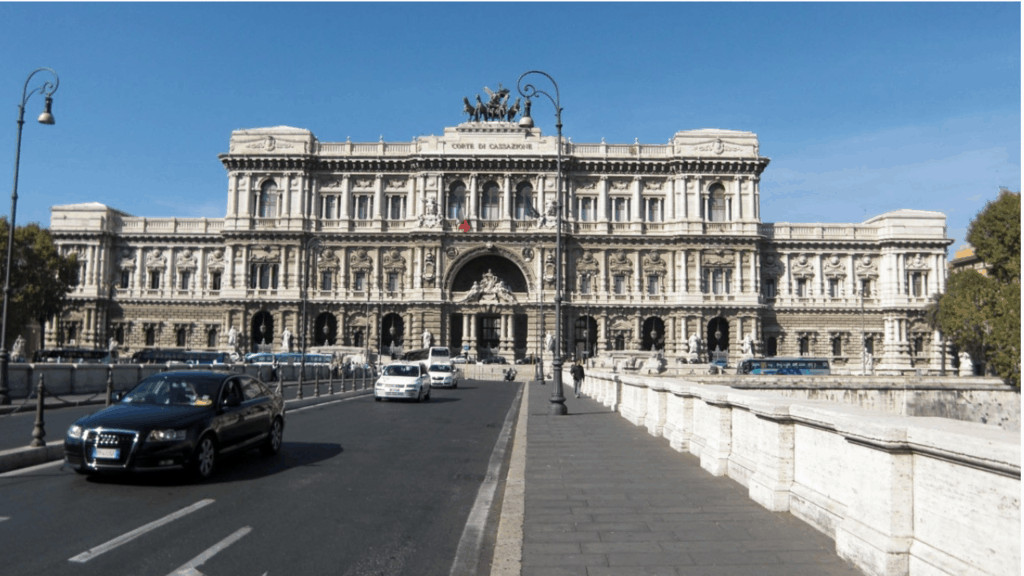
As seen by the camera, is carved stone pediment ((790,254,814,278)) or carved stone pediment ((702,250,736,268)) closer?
carved stone pediment ((702,250,736,268))

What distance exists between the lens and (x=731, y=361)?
6356 cm

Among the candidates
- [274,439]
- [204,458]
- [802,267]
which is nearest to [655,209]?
[802,267]

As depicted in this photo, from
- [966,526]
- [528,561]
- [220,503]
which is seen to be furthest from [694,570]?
[220,503]

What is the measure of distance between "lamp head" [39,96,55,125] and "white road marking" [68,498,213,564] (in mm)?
18190

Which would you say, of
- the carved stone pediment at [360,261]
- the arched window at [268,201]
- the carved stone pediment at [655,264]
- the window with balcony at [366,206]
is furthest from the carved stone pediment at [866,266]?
the arched window at [268,201]

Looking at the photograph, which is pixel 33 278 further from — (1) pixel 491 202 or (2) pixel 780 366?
(2) pixel 780 366

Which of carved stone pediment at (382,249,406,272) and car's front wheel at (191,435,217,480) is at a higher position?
carved stone pediment at (382,249,406,272)

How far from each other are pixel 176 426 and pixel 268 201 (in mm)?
61335

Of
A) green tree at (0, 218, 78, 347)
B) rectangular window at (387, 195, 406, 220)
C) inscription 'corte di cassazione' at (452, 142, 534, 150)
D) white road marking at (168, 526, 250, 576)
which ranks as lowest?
white road marking at (168, 526, 250, 576)

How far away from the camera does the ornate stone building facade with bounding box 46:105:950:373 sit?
65.8 m

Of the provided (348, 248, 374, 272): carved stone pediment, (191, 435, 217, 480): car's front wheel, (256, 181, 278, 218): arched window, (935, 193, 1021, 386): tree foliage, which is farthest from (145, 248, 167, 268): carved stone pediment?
(191, 435, 217, 480): car's front wheel

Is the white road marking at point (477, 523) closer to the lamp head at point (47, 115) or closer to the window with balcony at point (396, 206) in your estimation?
the lamp head at point (47, 115)

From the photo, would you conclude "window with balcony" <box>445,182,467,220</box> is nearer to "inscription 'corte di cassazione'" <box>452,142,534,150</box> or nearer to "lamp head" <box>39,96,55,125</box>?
"inscription 'corte di cassazione'" <box>452,142,534,150</box>

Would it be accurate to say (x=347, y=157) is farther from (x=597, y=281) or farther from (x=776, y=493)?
(x=776, y=493)
